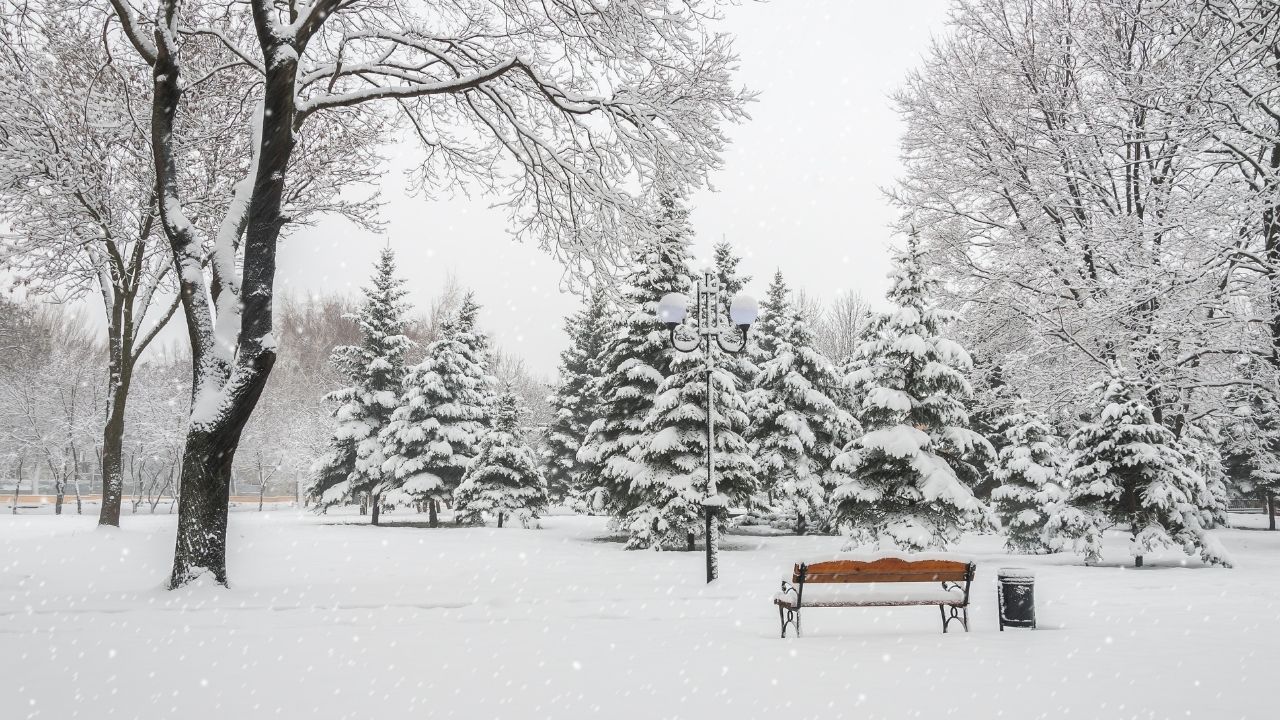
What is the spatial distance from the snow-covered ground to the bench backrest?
0.60 meters

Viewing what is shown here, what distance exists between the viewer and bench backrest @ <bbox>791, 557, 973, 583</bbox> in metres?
8.17

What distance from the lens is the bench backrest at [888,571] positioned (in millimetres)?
8172

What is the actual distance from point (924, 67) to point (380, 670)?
70.7ft

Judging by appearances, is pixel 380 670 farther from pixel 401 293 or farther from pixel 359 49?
pixel 401 293

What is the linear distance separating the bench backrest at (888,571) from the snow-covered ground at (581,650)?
0.60 meters

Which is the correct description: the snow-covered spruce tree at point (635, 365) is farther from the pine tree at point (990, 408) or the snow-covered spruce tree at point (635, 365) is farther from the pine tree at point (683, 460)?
the pine tree at point (990, 408)

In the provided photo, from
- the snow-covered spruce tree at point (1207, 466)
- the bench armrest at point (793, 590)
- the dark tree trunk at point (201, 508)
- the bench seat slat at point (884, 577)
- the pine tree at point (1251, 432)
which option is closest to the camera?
the bench armrest at point (793, 590)

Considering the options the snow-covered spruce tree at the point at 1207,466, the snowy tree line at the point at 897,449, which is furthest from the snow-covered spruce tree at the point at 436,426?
the snow-covered spruce tree at the point at 1207,466

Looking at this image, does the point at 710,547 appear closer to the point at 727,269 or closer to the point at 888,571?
the point at 888,571

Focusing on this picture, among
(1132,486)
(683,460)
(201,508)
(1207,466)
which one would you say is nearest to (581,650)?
(201,508)

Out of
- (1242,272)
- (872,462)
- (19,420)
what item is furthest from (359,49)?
(19,420)

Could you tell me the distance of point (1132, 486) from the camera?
17.6m

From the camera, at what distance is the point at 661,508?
2208 centimetres

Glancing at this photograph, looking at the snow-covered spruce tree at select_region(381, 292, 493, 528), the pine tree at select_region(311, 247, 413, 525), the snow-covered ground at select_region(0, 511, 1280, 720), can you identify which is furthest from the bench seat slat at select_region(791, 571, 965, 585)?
the pine tree at select_region(311, 247, 413, 525)
